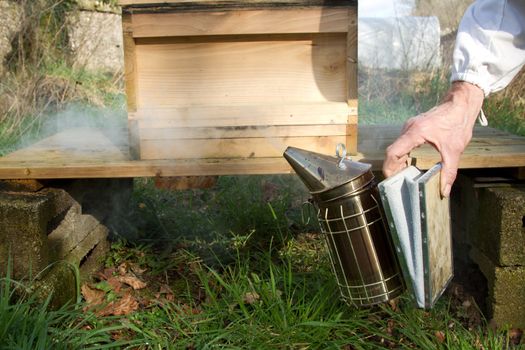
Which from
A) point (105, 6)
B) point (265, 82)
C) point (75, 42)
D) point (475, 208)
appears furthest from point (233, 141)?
point (105, 6)

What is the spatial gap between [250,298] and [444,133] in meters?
0.96

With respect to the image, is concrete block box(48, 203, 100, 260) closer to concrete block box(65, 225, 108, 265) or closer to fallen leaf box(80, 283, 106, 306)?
concrete block box(65, 225, 108, 265)

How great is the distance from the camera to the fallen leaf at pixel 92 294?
237cm

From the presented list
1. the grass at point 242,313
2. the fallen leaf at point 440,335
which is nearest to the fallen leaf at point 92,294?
the grass at point 242,313

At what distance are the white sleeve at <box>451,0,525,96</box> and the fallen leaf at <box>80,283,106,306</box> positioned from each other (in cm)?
154

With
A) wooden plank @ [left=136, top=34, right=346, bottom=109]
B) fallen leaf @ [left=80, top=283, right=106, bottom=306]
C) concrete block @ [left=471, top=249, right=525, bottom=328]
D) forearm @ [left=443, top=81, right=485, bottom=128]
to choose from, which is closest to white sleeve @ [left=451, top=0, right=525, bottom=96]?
forearm @ [left=443, top=81, right=485, bottom=128]

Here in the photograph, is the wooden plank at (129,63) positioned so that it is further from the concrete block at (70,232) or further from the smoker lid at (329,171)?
the smoker lid at (329,171)

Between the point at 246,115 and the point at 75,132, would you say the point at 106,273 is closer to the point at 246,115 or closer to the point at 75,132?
the point at 75,132

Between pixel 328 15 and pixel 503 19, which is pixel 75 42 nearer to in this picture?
pixel 328 15

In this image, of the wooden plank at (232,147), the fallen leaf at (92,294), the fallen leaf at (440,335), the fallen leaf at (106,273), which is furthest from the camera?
the fallen leaf at (106,273)

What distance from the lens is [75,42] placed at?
7176 millimetres

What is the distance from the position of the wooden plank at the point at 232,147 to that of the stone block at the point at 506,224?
0.58 metres

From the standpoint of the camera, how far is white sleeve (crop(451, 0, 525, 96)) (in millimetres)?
1770

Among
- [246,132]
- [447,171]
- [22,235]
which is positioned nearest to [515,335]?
[447,171]
